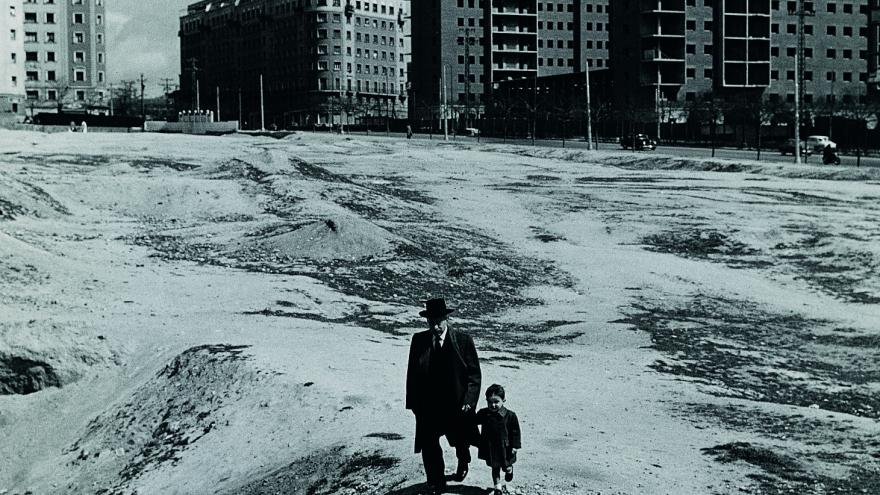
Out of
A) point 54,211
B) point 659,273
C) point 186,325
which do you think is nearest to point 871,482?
point 186,325

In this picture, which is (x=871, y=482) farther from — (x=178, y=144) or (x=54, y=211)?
(x=178, y=144)

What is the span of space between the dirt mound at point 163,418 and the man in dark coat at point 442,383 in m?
6.34

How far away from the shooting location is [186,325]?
74.3ft

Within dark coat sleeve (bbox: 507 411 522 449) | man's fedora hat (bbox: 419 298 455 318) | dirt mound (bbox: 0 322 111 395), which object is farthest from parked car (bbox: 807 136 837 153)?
man's fedora hat (bbox: 419 298 455 318)

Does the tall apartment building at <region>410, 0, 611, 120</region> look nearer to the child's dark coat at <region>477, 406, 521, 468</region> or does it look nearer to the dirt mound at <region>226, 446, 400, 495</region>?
the dirt mound at <region>226, 446, 400, 495</region>

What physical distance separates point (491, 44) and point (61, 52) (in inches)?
2300

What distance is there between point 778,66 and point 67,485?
123932 mm

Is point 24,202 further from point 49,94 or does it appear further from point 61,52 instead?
point 61,52

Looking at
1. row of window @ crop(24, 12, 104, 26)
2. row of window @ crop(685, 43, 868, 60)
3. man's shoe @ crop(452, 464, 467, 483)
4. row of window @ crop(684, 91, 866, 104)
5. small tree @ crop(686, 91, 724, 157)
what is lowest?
man's shoe @ crop(452, 464, 467, 483)

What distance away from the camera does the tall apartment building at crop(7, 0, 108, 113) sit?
15875 cm

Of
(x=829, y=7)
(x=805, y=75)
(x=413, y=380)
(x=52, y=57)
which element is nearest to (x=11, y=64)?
(x=52, y=57)

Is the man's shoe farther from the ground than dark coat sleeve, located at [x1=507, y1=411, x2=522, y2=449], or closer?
closer

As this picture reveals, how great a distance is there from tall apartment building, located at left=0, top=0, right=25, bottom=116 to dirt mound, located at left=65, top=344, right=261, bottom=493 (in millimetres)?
86326

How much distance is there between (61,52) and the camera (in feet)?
528
